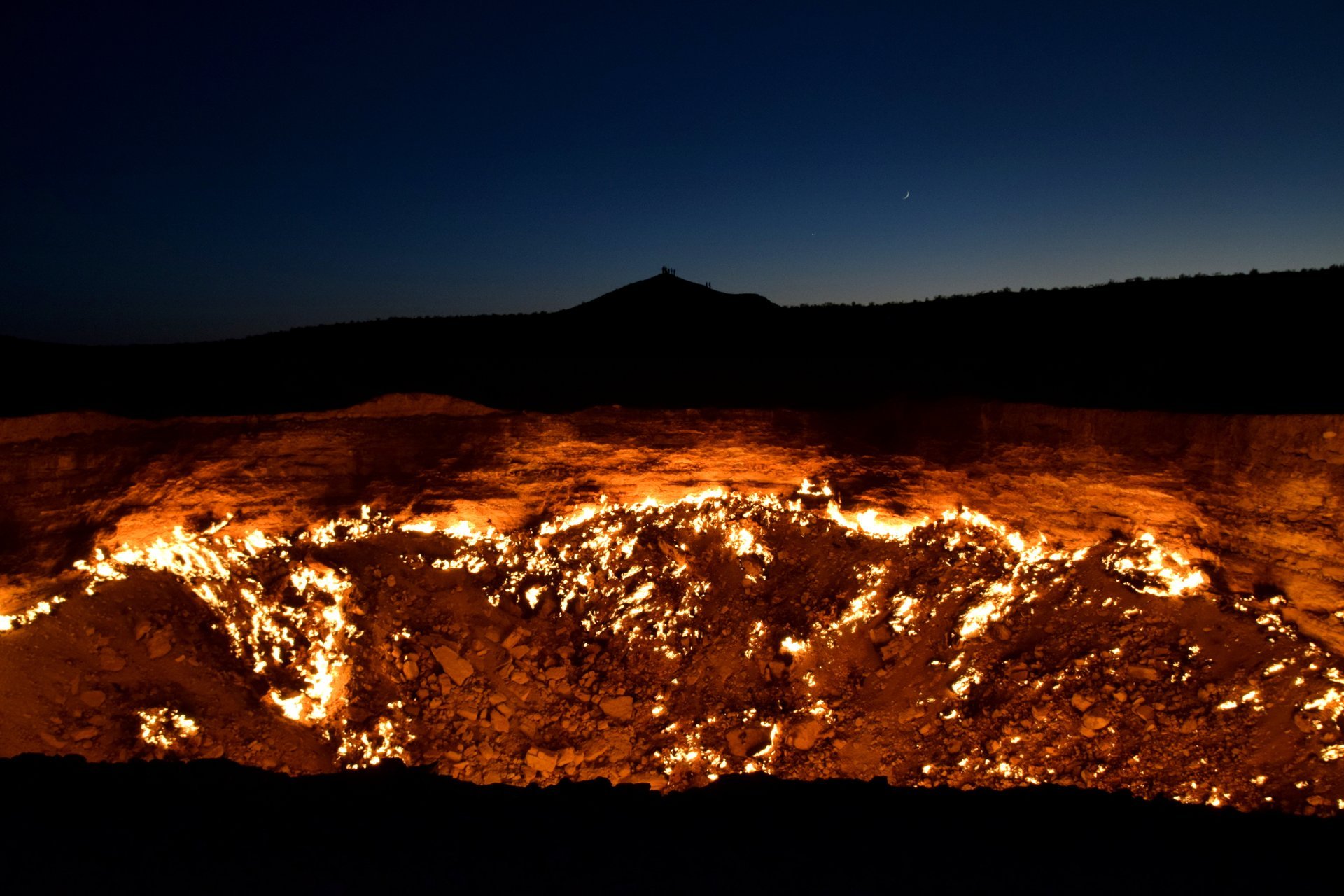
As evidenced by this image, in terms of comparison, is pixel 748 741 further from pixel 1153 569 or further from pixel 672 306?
pixel 672 306

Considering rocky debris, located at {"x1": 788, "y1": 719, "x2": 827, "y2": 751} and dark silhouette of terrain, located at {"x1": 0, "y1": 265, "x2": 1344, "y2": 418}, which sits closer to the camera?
dark silhouette of terrain, located at {"x1": 0, "y1": 265, "x2": 1344, "y2": 418}

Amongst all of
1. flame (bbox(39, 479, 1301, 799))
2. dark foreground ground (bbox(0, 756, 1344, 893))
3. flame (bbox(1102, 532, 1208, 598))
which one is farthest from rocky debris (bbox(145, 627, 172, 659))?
flame (bbox(1102, 532, 1208, 598))

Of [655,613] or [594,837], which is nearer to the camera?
[594,837]

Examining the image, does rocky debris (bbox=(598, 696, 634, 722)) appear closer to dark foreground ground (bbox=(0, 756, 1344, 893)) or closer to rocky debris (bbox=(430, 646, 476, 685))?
rocky debris (bbox=(430, 646, 476, 685))

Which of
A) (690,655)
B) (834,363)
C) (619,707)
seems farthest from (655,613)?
(834,363)

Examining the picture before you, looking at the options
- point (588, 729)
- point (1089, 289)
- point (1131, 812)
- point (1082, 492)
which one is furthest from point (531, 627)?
point (1089, 289)

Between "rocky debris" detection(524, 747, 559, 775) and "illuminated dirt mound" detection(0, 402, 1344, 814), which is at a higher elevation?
"illuminated dirt mound" detection(0, 402, 1344, 814)

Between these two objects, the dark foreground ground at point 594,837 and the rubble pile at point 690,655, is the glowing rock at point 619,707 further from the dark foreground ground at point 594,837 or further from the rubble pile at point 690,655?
the dark foreground ground at point 594,837
